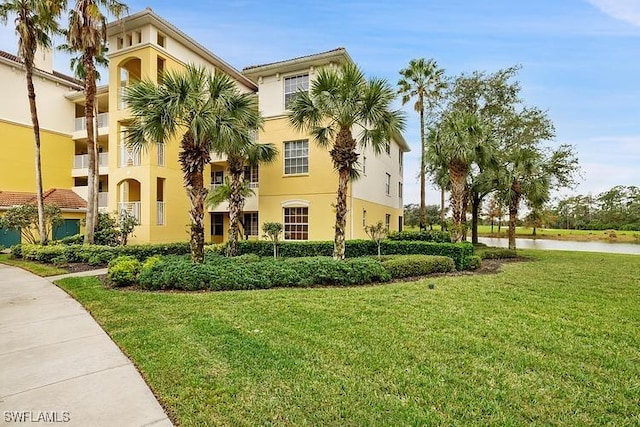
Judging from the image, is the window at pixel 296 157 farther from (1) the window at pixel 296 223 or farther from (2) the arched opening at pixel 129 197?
(2) the arched opening at pixel 129 197

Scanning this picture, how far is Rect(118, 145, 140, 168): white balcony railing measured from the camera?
60.0 feet

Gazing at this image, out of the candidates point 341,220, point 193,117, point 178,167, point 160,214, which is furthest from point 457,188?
point 160,214

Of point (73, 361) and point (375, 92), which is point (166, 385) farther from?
point (375, 92)

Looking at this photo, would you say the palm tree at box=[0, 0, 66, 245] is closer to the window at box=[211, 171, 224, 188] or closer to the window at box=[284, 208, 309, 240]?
the window at box=[211, 171, 224, 188]

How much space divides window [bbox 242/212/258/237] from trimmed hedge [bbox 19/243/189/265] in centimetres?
572

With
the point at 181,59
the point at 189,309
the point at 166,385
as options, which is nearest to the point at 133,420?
the point at 166,385

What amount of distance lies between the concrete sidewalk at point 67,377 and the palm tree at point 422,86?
20289 mm

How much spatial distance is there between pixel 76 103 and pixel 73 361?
26.6m

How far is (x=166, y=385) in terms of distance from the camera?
12.3ft

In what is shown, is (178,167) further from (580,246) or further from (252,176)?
(580,246)

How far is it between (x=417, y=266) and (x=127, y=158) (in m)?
16.4

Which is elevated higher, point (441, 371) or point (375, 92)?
point (375, 92)

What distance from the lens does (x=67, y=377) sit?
400 centimetres

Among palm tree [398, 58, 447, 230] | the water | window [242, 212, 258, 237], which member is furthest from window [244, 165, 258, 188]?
the water
